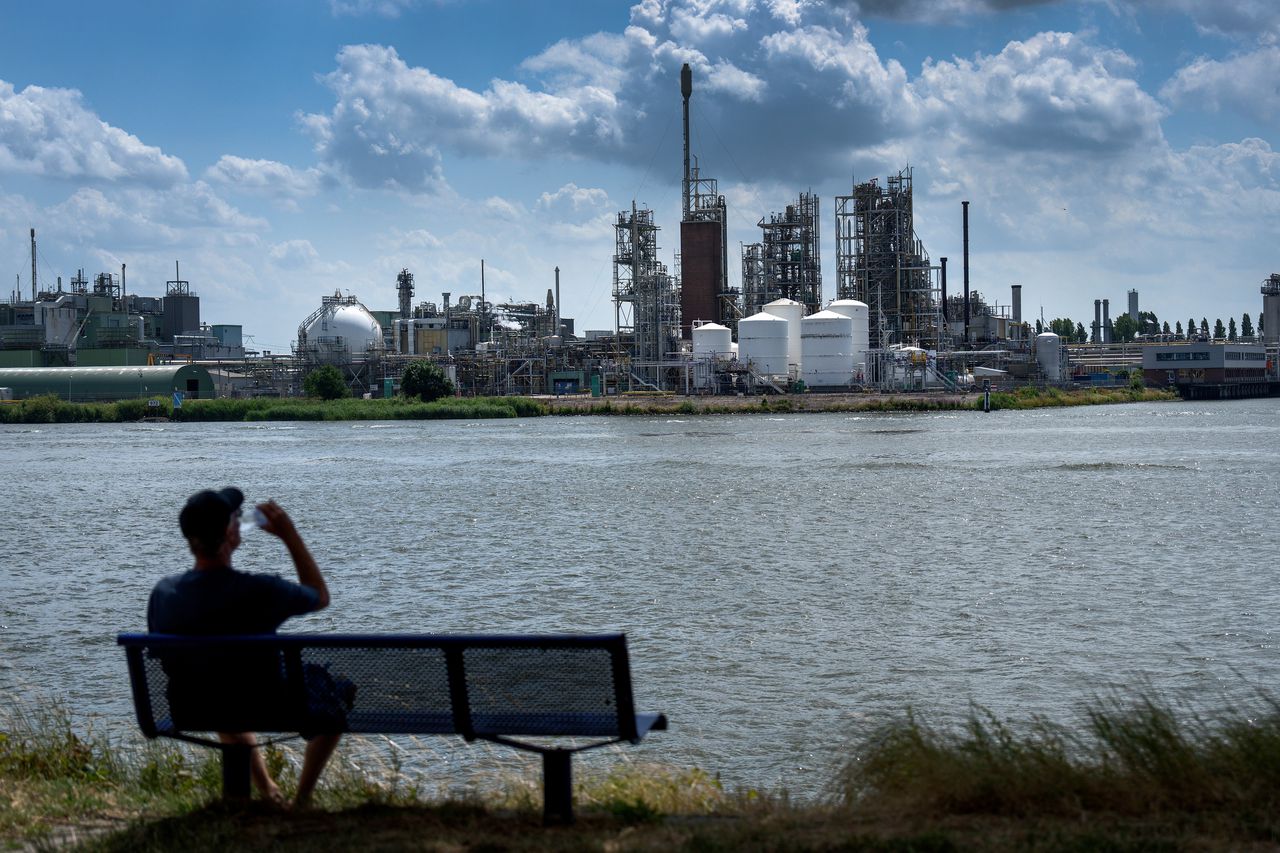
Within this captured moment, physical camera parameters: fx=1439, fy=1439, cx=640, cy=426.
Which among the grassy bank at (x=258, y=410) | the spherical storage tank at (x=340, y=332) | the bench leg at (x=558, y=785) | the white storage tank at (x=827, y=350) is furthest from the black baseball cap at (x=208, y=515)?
the spherical storage tank at (x=340, y=332)

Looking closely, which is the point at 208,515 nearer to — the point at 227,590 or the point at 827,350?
the point at 227,590

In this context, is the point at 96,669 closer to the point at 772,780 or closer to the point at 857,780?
the point at 772,780

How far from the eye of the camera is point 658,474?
49625 millimetres

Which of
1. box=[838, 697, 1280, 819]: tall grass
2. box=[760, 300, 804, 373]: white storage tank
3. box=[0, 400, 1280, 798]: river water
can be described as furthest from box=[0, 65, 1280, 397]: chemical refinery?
box=[838, 697, 1280, 819]: tall grass

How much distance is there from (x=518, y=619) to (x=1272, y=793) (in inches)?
535

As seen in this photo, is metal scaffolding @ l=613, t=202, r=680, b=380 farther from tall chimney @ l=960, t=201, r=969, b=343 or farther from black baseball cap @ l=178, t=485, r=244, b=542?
black baseball cap @ l=178, t=485, r=244, b=542

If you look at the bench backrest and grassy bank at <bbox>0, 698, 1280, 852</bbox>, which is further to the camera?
the bench backrest

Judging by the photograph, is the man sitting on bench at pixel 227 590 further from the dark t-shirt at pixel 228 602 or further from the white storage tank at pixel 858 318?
the white storage tank at pixel 858 318

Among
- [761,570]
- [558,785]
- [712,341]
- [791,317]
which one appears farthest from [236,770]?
[791,317]

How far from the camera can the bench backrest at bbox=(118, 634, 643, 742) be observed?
801 cm

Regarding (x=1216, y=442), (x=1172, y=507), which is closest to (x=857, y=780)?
(x=1172, y=507)

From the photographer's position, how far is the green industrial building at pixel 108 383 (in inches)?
4400

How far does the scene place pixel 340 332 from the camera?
127938 mm

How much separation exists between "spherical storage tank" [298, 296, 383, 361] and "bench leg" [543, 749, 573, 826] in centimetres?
12033
